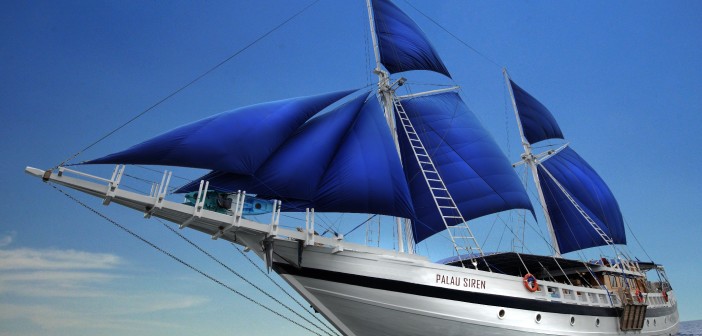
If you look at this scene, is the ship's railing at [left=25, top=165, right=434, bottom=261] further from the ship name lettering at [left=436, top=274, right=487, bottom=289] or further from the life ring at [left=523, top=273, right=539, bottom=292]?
the life ring at [left=523, top=273, right=539, bottom=292]

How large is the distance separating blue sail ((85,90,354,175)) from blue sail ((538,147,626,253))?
2456cm

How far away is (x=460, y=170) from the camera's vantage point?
2592 cm

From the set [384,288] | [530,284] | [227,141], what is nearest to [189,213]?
[227,141]

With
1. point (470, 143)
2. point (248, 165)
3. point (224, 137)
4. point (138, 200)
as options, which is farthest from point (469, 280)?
point (470, 143)

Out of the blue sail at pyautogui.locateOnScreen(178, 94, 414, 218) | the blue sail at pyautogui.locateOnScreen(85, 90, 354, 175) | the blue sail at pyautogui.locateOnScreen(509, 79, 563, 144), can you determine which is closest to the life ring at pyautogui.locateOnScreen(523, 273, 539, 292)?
the blue sail at pyautogui.locateOnScreen(178, 94, 414, 218)

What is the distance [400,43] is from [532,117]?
54.4 ft

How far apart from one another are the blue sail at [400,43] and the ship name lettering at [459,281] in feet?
42.2

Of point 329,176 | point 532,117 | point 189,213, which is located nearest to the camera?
point 189,213

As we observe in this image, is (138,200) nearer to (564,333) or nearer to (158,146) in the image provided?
(158,146)

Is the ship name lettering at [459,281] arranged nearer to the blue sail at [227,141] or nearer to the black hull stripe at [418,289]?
the black hull stripe at [418,289]

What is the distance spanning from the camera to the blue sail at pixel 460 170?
25266mm

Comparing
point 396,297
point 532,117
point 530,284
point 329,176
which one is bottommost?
point 396,297

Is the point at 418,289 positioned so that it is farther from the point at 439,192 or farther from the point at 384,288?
the point at 439,192

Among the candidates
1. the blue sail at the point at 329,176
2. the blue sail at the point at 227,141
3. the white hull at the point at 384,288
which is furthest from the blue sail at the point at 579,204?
the blue sail at the point at 227,141
